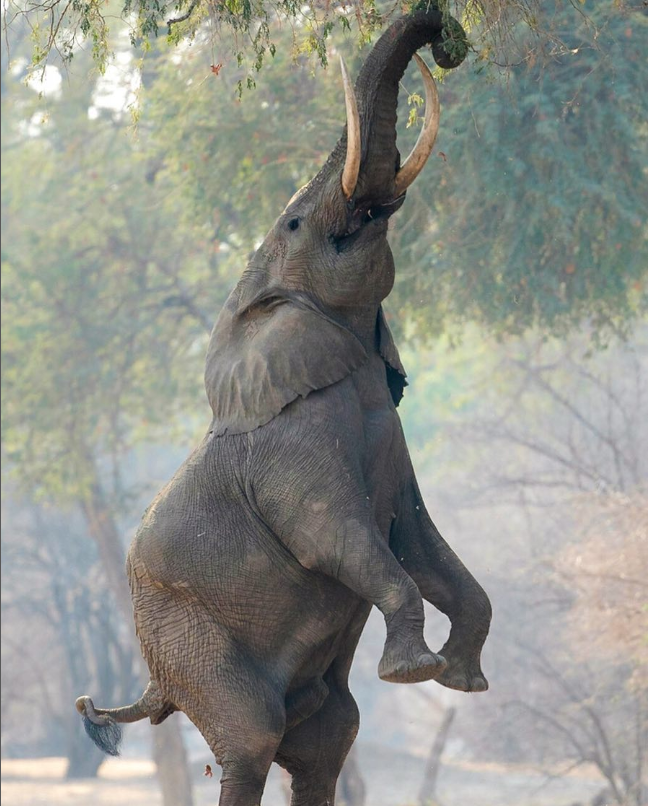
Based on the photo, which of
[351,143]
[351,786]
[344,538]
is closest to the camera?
[344,538]

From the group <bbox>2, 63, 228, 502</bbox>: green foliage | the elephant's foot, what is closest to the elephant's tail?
the elephant's foot

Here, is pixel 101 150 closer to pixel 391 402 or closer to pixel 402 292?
pixel 402 292

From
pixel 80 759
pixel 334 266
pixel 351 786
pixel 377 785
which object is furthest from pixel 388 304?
pixel 80 759

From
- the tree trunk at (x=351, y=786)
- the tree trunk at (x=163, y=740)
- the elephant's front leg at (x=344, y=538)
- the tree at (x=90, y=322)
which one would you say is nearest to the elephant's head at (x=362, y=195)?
the elephant's front leg at (x=344, y=538)

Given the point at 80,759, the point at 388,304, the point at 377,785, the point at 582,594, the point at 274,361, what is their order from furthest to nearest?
the point at 80,759, the point at 377,785, the point at 582,594, the point at 388,304, the point at 274,361

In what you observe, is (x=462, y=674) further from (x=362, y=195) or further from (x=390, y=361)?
(x=362, y=195)

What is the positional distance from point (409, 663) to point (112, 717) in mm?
1492

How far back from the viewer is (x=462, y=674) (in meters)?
4.54

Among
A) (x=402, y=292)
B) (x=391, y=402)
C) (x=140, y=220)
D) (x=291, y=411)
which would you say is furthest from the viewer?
(x=140, y=220)

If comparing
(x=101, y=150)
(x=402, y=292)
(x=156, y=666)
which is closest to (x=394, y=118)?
(x=156, y=666)

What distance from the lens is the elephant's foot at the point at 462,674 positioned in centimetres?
449

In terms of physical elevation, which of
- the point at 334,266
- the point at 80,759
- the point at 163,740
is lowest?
the point at 163,740

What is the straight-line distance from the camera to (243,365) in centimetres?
448

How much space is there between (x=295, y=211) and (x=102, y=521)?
17.8 m
